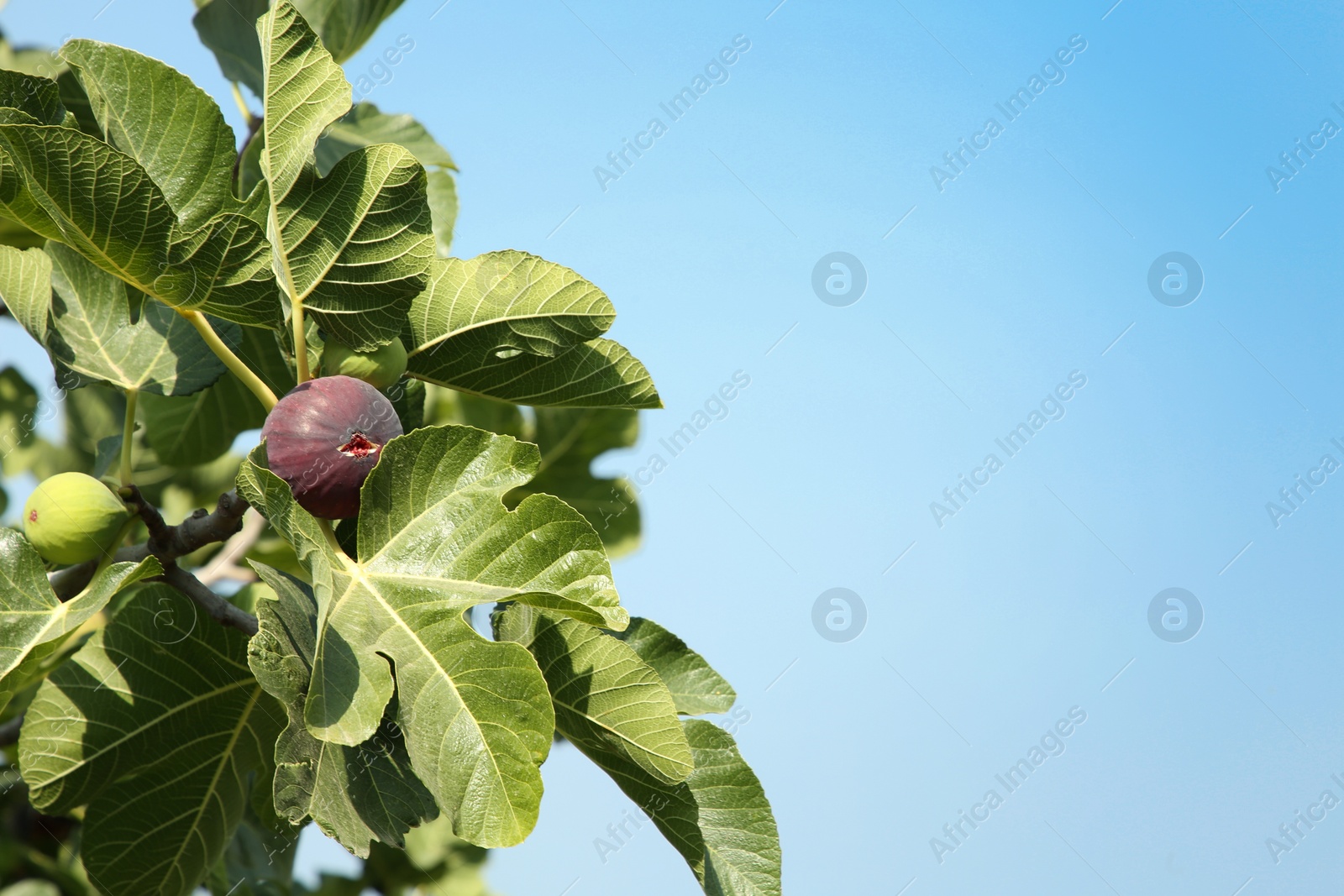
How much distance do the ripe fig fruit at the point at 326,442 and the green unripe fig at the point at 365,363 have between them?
3.9 inches

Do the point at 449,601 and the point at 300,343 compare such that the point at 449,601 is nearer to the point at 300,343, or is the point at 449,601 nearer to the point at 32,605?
the point at 300,343

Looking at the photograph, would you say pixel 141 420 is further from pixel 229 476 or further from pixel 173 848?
pixel 173 848

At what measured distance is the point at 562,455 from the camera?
2.87 meters

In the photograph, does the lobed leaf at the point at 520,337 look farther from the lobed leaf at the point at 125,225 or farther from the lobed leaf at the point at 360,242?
the lobed leaf at the point at 125,225

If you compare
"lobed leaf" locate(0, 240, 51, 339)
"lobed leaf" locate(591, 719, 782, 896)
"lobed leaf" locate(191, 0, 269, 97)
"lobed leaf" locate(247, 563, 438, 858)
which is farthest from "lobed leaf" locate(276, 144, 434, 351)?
"lobed leaf" locate(191, 0, 269, 97)

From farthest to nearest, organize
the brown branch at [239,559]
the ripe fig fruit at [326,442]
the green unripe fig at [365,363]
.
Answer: the brown branch at [239,559] < the green unripe fig at [365,363] < the ripe fig fruit at [326,442]

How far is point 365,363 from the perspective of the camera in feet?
5.05

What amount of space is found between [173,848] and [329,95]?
1290mm

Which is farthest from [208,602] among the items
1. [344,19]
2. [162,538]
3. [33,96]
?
[344,19]

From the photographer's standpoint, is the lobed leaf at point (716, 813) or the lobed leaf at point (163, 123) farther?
the lobed leaf at point (716, 813)

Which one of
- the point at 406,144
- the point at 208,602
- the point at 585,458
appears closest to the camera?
the point at 208,602

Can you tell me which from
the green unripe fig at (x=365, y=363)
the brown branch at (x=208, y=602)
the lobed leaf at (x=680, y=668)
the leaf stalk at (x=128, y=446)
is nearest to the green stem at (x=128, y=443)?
the leaf stalk at (x=128, y=446)

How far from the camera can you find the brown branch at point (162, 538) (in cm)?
160

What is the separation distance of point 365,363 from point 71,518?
485mm
